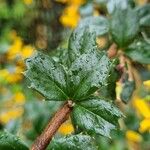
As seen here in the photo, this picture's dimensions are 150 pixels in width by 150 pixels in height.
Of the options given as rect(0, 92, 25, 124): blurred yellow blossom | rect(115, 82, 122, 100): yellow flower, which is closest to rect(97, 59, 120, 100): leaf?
rect(115, 82, 122, 100): yellow flower

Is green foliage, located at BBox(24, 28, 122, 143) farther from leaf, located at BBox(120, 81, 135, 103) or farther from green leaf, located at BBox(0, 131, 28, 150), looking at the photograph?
leaf, located at BBox(120, 81, 135, 103)

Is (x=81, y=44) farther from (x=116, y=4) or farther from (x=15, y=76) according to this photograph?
(x=15, y=76)

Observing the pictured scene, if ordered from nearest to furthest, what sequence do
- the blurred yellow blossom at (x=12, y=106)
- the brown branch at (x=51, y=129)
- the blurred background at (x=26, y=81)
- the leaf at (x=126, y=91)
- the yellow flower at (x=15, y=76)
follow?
the brown branch at (x=51, y=129) → the leaf at (x=126, y=91) → the blurred background at (x=26, y=81) → the yellow flower at (x=15, y=76) → the blurred yellow blossom at (x=12, y=106)

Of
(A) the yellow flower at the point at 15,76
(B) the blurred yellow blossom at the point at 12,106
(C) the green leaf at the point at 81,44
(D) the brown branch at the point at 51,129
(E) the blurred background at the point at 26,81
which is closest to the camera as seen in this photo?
(D) the brown branch at the point at 51,129

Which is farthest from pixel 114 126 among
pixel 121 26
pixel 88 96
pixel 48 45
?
pixel 48 45

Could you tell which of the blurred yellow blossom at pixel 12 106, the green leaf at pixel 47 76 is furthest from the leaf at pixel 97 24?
the blurred yellow blossom at pixel 12 106

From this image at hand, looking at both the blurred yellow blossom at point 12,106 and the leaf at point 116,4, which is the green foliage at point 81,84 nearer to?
the leaf at point 116,4
